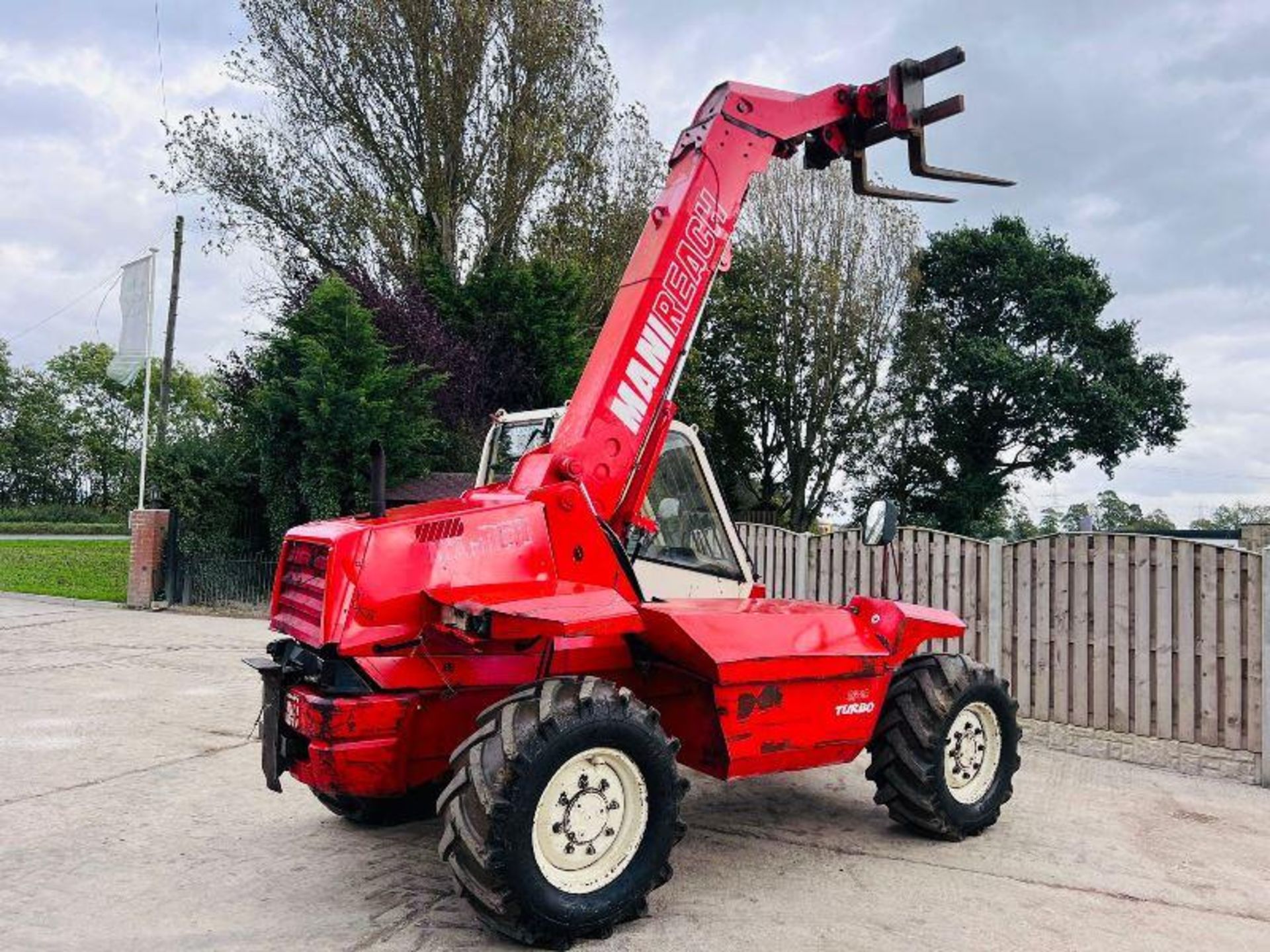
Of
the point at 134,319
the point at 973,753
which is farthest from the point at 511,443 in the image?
the point at 134,319

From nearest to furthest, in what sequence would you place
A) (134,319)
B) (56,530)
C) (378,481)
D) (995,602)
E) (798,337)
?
(378,481)
(995,602)
(134,319)
(798,337)
(56,530)

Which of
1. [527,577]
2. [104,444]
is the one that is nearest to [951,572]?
[527,577]

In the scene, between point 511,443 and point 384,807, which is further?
point 511,443

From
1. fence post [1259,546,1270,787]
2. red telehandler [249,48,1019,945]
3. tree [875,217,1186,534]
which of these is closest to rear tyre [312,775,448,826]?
red telehandler [249,48,1019,945]

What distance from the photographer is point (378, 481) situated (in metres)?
4.87

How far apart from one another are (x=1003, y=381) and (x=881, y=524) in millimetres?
26380

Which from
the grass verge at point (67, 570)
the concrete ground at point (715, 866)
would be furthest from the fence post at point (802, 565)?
the grass verge at point (67, 570)

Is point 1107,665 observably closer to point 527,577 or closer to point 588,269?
point 527,577

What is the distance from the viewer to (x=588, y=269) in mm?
24031

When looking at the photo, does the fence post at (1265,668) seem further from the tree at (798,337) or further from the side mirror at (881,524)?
the tree at (798,337)

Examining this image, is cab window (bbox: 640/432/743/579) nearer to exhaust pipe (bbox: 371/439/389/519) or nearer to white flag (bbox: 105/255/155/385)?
exhaust pipe (bbox: 371/439/389/519)

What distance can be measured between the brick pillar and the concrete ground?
10311 millimetres

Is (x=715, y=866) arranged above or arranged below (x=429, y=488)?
below

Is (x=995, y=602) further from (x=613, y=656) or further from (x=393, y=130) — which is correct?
(x=393, y=130)
